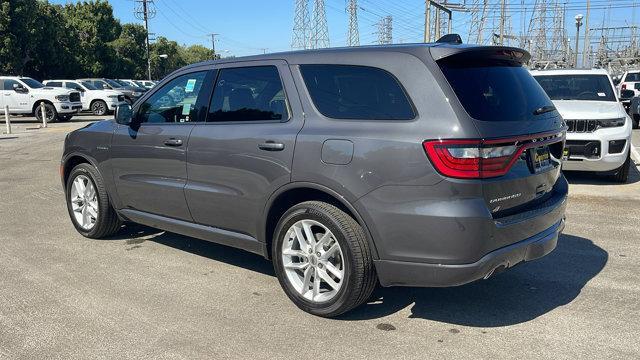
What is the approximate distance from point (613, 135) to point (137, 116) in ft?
21.1

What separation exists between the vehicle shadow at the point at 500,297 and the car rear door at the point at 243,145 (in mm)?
1128

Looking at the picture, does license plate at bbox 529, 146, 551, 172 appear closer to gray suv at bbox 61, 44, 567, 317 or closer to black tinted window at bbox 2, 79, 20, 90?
gray suv at bbox 61, 44, 567, 317

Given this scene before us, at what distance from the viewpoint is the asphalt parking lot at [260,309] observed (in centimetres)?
340

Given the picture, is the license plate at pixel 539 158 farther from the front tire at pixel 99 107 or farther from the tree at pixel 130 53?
the tree at pixel 130 53

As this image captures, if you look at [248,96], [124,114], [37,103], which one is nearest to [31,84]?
[37,103]

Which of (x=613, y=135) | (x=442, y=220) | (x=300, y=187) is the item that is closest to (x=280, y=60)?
(x=300, y=187)

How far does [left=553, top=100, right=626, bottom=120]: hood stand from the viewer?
797 cm

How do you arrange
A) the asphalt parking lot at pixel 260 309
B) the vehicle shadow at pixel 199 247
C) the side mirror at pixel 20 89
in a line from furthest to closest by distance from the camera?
1. the side mirror at pixel 20 89
2. the vehicle shadow at pixel 199 247
3. the asphalt parking lot at pixel 260 309

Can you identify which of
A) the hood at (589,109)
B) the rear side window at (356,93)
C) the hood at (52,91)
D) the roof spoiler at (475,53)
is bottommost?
the hood at (589,109)

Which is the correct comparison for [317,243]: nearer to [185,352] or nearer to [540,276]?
[185,352]

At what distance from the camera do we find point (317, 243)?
3.81m

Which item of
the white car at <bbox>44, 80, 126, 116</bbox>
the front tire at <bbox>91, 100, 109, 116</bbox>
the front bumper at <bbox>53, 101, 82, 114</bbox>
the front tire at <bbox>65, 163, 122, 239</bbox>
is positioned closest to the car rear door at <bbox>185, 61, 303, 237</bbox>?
the front tire at <bbox>65, 163, 122, 239</bbox>

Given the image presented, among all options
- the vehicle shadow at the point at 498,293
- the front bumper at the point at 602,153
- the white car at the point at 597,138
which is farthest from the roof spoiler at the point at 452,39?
the front bumper at the point at 602,153

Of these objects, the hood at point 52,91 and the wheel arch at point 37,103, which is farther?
the wheel arch at point 37,103
